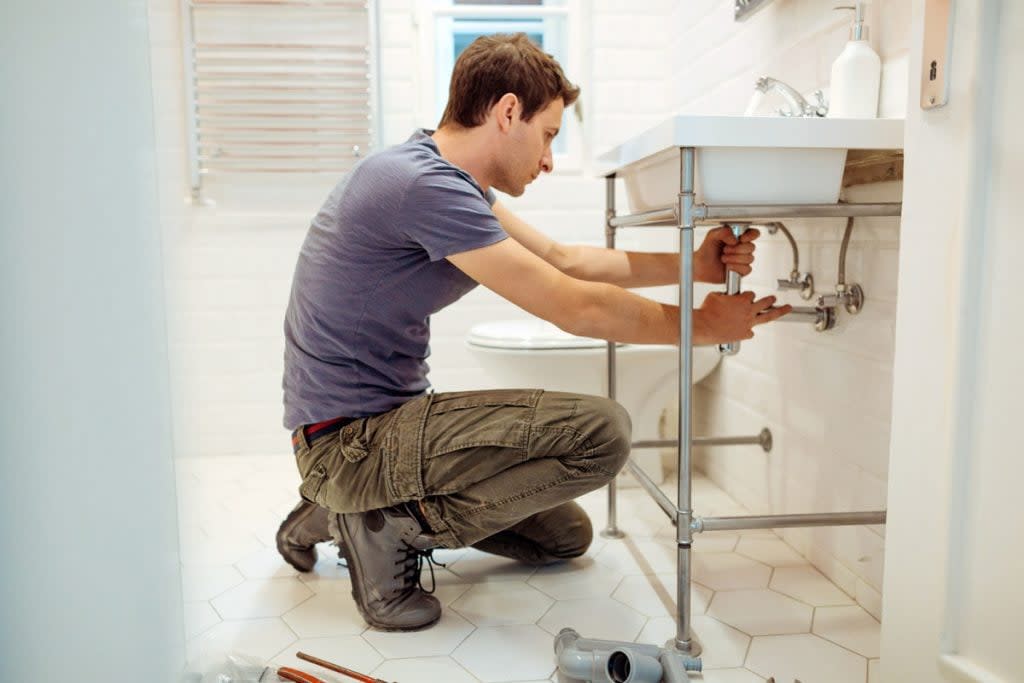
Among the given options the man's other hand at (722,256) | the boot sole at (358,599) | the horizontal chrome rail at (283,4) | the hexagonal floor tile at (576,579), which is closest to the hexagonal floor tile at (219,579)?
the boot sole at (358,599)

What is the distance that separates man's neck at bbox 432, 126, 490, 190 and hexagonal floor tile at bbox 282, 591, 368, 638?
2.66ft

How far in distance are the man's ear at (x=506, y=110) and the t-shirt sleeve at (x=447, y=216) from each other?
0.64 feet

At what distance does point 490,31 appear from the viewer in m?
2.71

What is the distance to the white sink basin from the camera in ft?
3.63

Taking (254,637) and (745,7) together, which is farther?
(745,7)

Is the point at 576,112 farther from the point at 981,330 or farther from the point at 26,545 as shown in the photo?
the point at 26,545

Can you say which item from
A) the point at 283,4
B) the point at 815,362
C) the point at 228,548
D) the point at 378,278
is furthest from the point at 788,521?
the point at 283,4

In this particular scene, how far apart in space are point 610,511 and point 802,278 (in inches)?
26.2

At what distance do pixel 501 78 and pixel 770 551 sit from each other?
3.69ft

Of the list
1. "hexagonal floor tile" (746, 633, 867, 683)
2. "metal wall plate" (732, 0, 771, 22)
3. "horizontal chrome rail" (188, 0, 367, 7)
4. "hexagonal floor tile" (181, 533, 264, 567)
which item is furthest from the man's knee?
"horizontal chrome rail" (188, 0, 367, 7)

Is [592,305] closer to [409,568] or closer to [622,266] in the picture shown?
[622,266]

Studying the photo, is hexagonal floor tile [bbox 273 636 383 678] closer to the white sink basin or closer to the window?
the white sink basin

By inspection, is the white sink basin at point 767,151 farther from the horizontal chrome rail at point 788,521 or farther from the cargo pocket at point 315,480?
the cargo pocket at point 315,480

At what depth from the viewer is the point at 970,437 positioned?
0.75 m
